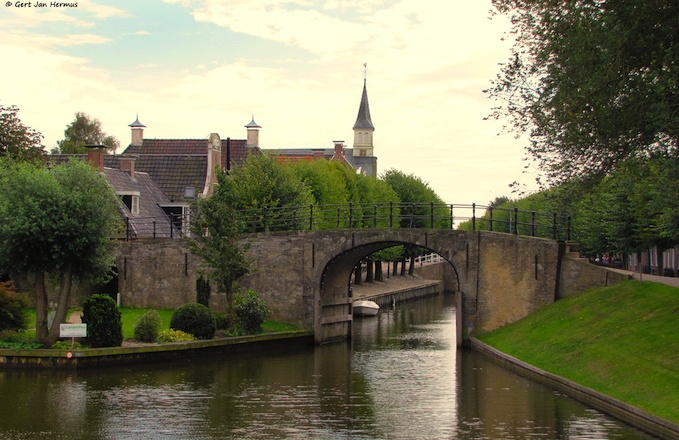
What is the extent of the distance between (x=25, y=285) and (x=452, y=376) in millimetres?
19538

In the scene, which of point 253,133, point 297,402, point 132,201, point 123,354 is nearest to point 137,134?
point 253,133

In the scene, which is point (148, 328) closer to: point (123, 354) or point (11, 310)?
point (123, 354)

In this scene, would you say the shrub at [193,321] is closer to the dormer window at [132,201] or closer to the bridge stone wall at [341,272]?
the bridge stone wall at [341,272]

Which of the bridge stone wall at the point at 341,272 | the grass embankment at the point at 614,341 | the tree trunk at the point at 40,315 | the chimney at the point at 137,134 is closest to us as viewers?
the grass embankment at the point at 614,341

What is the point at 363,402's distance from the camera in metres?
19.1

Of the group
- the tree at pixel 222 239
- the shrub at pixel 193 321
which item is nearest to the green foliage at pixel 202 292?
the tree at pixel 222 239

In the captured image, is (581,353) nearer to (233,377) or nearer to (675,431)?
(675,431)

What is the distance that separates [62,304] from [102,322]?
175 centimetres

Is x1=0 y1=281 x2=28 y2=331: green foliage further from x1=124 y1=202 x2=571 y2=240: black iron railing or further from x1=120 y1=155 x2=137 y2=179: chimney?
x1=120 y1=155 x2=137 y2=179: chimney

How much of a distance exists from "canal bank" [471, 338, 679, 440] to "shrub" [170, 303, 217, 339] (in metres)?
9.97

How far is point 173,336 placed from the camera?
25.5 m

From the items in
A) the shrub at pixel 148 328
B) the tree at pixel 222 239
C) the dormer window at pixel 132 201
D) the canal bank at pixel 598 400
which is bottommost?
the canal bank at pixel 598 400

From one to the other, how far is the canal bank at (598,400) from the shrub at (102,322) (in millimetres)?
12279

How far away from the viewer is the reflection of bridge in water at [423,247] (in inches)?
1084
